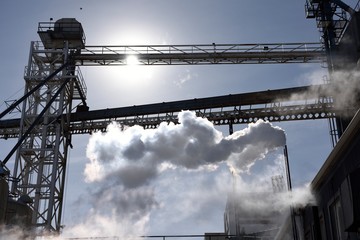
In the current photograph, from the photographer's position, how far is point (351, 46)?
1085 inches

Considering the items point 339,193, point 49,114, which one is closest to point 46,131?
point 49,114

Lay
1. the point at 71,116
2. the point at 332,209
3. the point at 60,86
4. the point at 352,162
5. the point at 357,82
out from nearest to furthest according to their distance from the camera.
Result: 1. the point at 352,162
2. the point at 332,209
3. the point at 357,82
4. the point at 60,86
5. the point at 71,116

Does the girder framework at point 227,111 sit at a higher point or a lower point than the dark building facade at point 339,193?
higher

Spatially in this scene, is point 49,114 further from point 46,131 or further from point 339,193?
point 339,193

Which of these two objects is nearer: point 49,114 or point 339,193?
point 339,193

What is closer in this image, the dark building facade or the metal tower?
the dark building facade

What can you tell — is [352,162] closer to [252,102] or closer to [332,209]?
[332,209]

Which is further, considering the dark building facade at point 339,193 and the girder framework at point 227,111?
the girder framework at point 227,111

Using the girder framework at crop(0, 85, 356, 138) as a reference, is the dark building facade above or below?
below

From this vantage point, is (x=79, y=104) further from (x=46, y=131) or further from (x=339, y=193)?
(x=339, y=193)

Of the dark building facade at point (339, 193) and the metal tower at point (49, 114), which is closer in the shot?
the dark building facade at point (339, 193)

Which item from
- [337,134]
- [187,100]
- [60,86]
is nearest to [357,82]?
[337,134]

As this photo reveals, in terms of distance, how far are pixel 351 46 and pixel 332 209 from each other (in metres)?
11.4

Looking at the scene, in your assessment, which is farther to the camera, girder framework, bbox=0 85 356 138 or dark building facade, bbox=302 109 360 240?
girder framework, bbox=0 85 356 138
